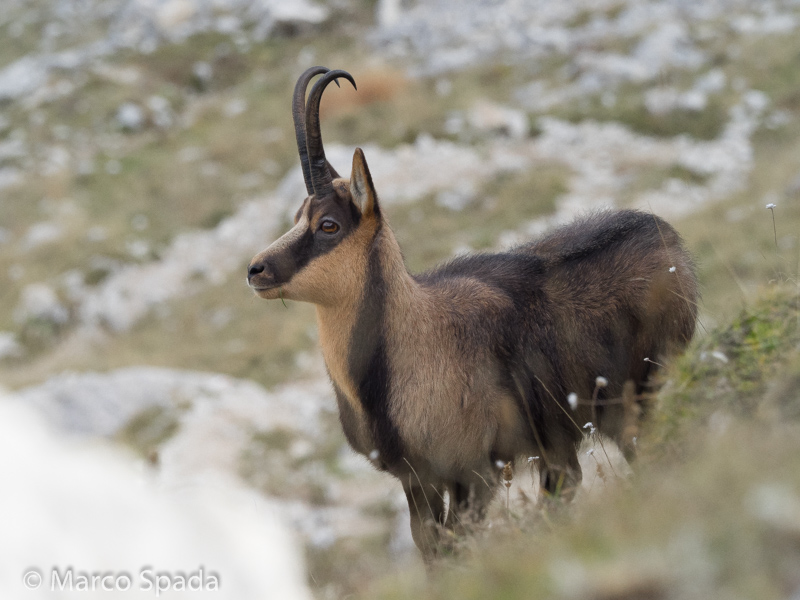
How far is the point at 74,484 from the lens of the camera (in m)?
5.85

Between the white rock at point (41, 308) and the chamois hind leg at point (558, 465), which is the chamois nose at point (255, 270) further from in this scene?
the white rock at point (41, 308)

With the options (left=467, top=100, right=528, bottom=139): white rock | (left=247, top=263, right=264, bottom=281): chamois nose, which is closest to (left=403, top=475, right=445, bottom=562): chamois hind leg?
(left=247, top=263, right=264, bottom=281): chamois nose

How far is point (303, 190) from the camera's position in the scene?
18.4m

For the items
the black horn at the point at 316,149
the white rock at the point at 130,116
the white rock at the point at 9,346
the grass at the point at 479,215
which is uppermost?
the white rock at the point at 130,116

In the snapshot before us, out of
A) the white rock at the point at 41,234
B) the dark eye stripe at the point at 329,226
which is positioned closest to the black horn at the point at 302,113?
the dark eye stripe at the point at 329,226

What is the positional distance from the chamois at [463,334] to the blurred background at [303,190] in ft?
2.76

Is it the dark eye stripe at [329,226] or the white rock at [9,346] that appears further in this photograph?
the white rock at [9,346]

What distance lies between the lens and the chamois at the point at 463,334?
471 cm

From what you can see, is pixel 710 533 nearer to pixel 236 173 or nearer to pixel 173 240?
pixel 173 240

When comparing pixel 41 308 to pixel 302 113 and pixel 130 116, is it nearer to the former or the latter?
pixel 130 116

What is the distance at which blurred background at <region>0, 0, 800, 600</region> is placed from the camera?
33.4 feet

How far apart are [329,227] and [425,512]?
197cm

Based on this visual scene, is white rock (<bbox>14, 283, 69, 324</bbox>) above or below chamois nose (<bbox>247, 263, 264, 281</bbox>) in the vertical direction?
below

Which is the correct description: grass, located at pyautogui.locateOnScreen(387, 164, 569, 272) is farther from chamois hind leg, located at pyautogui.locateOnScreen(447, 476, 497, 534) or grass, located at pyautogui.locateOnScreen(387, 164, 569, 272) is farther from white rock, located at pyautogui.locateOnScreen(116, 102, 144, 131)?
white rock, located at pyautogui.locateOnScreen(116, 102, 144, 131)
